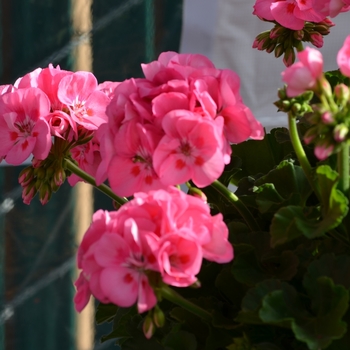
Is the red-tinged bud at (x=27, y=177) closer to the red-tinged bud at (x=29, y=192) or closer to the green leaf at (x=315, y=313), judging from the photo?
the red-tinged bud at (x=29, y=192)

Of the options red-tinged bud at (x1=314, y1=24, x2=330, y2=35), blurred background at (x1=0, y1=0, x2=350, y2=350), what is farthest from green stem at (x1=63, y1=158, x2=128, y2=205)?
blurred background at (x1=0, y1=0, x2=350, y2=350)

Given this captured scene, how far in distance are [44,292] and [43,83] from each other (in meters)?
1.40

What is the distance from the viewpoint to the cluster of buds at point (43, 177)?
0.42 m

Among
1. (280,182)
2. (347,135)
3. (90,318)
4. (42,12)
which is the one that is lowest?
(90,318)

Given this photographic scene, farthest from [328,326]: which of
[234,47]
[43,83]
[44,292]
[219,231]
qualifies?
[44,292]

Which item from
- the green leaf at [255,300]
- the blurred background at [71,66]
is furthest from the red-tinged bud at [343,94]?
the blurred background at [71,66]

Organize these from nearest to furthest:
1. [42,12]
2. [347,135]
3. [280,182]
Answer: [347,135]
[280,182]
[42,12]

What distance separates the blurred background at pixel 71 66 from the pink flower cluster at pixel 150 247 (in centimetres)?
126

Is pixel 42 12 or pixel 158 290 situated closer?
pixel 158 290

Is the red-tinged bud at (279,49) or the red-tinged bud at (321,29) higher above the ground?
the red-tinged bud at (321,29)

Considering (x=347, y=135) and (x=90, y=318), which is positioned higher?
(x=347, y=135)

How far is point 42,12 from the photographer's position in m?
1.69

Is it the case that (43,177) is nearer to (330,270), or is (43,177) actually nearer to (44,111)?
(44,111)

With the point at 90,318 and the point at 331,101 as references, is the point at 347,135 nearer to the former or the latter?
the point at 331,101
